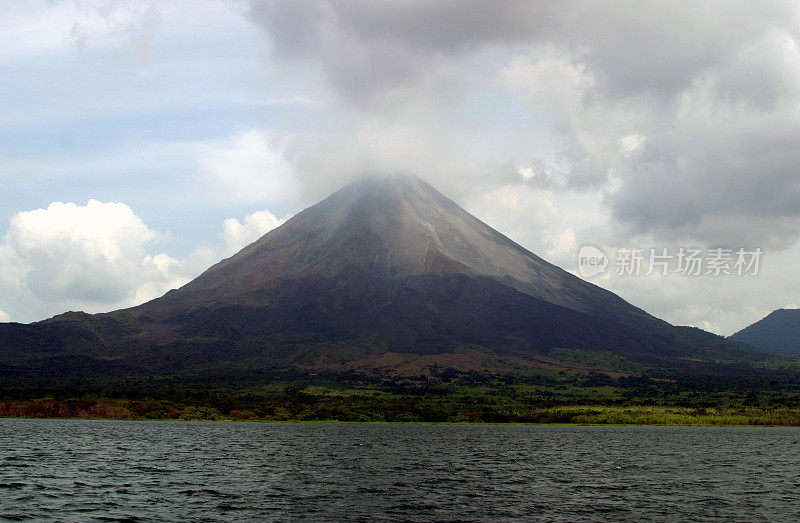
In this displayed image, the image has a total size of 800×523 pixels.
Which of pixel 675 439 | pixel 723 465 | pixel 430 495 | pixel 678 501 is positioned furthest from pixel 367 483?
pixel 675 439

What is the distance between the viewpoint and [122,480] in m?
84.6

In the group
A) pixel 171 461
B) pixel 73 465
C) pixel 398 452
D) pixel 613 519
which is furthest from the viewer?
pixel 398 452

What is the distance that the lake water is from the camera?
66.2 m

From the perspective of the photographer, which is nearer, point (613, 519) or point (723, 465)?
point (613, 519)

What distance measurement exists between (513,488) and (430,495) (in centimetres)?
1343

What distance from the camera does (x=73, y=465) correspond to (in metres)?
99.0

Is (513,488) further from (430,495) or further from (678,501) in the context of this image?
(678,501)

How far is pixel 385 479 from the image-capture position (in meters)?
92.1

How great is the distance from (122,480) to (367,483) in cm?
2996

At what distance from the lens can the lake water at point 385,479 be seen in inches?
2608

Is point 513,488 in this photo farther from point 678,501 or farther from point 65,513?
point 65,513

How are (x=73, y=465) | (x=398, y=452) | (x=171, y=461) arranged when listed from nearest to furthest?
(x=73, y=465) → (x=171, y=461) → (x=398, y=452)

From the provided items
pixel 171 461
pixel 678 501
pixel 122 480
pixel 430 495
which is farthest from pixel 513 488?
pixel 171 461

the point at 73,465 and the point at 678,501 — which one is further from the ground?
the point at 678,501
